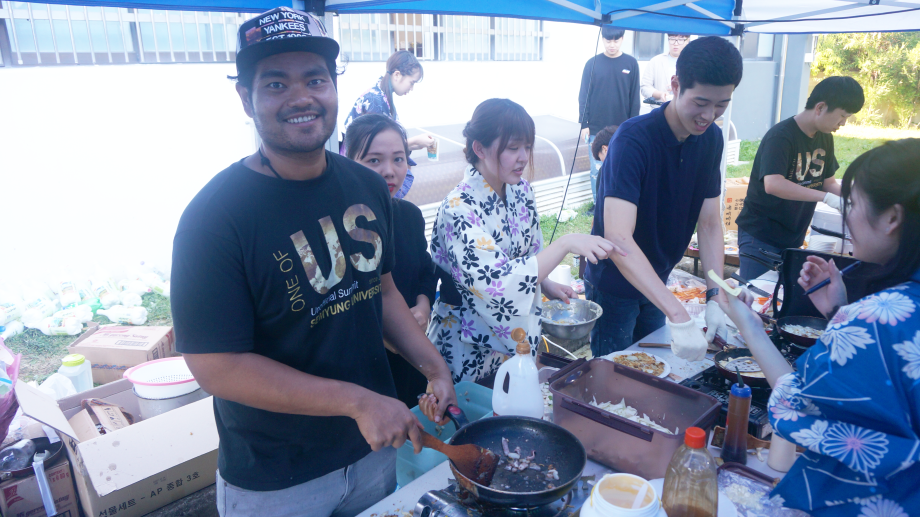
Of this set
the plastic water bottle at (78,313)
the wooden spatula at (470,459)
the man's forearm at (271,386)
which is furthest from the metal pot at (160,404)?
the plastic water bottle at (78,313)

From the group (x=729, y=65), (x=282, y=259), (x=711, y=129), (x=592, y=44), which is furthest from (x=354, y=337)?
(x=592, y=44)

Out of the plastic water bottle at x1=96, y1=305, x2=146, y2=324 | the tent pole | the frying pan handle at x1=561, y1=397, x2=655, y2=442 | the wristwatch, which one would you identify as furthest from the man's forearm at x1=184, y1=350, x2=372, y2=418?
the tent pole

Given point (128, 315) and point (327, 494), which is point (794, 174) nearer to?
point (327, 494)

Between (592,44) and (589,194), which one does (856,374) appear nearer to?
(589,194)

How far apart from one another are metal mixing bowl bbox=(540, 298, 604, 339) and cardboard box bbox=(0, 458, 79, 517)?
97.7 inches

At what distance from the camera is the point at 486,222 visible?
2287 millimetres

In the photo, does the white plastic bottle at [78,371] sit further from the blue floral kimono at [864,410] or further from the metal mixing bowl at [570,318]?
the blue floral kimono at [864,410]

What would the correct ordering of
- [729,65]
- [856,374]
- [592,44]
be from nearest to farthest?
1. [856,374]
2. [729,65]
3. [592,44]

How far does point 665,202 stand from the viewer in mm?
2543

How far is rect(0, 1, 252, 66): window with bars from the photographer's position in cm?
500

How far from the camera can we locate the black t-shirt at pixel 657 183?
2.42m

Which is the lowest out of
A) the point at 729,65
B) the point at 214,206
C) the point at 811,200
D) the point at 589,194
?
the point at 589,194

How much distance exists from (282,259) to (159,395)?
202 centimetres

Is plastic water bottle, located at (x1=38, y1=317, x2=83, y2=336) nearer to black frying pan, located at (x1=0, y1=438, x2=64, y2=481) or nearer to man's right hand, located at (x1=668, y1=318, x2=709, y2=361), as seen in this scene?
black frying pan, located at (x1=0, y1=438, x2=64, y2=481)
